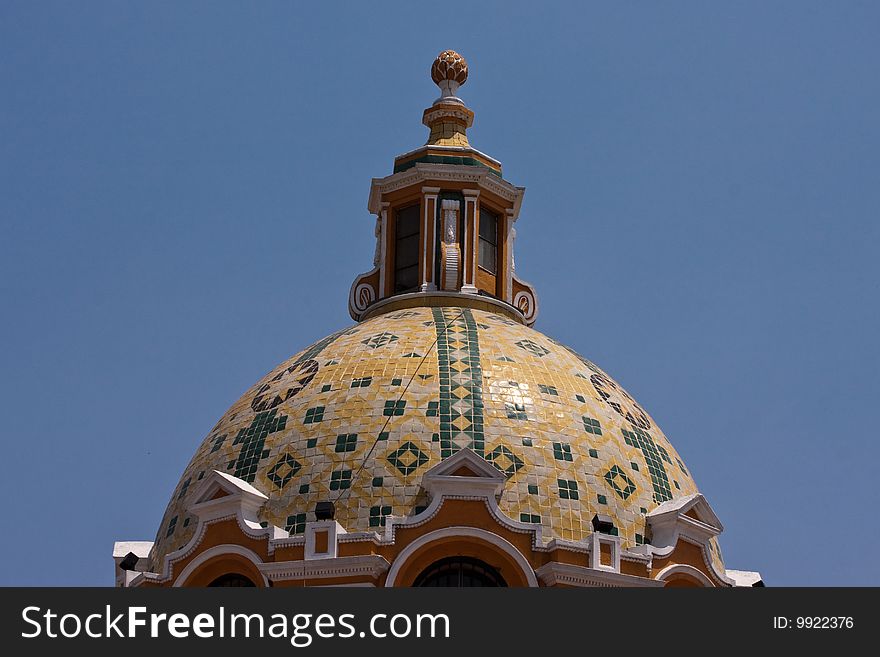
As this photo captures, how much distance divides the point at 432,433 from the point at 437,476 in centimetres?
167

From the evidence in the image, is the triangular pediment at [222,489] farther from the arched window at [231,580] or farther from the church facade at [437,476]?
the arched window at [231,580]

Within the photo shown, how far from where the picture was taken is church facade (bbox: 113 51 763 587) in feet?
138

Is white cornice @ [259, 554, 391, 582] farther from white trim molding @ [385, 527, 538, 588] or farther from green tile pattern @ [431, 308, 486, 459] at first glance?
green tile pattern @ [431, 308, 486, 459]

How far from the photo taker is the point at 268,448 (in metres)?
44.6

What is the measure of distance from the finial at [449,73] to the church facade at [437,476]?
5.32m

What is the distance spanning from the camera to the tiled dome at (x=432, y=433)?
43.1 meters

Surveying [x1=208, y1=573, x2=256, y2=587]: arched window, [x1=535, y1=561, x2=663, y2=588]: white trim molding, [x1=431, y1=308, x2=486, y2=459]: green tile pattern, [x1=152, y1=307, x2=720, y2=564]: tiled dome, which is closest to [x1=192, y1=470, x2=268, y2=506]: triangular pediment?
[x1=152, y1=307, x2=720, y2=564]: tiled dome

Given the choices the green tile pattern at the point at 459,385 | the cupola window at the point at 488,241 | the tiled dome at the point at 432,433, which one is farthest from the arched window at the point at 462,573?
the cupola window at the point at 488,241

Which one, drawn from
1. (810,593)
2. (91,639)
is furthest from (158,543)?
(810,593)

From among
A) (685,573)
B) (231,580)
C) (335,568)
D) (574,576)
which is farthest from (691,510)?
(231,580)

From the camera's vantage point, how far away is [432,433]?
143ft

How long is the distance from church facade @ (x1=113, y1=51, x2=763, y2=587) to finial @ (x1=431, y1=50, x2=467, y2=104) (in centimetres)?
532

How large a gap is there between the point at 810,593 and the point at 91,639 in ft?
35.7

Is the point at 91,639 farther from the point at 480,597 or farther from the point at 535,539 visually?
the point at 535,539
